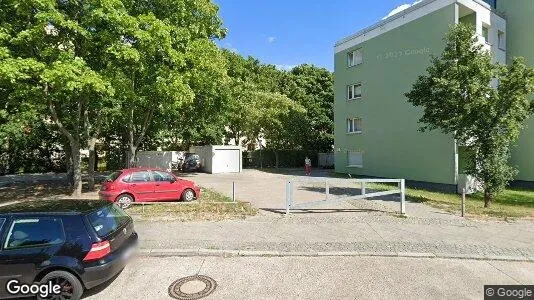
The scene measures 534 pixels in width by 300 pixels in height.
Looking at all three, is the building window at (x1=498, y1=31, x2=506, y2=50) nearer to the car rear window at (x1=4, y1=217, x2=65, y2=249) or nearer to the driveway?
the driveway

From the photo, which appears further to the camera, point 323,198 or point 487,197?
point 323,198

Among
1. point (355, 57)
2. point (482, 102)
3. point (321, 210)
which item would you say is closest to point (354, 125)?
point (355, 57)

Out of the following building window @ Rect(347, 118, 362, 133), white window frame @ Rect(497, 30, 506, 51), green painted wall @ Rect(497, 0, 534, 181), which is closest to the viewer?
green painted wall @ Rect(497, 0, 534, 181)

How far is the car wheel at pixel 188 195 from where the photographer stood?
538 inches

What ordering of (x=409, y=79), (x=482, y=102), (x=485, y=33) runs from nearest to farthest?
(x=482, y=102)
(x=409, y=79)
(x=485, y=33)

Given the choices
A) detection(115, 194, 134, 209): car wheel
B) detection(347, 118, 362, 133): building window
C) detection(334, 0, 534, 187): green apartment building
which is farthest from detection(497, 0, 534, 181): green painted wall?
detection(115, 194, 134, 209): car wheel

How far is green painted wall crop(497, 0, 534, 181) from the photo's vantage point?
21156 millimetres

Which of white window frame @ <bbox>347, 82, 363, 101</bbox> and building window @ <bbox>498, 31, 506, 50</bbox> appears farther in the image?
white window frame @ <bbox>347, 82, 363, 101</bbox>

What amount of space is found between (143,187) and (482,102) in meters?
13.2

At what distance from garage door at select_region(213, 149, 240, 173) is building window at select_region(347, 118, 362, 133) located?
9384 mm

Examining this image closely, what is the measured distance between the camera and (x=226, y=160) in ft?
92.4

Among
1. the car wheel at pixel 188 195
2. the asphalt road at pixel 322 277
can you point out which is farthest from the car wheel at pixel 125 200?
the asphalt road at pixel 322 277

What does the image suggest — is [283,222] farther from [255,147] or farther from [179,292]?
[255,147]

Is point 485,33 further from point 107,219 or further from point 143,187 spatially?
point 107,219
